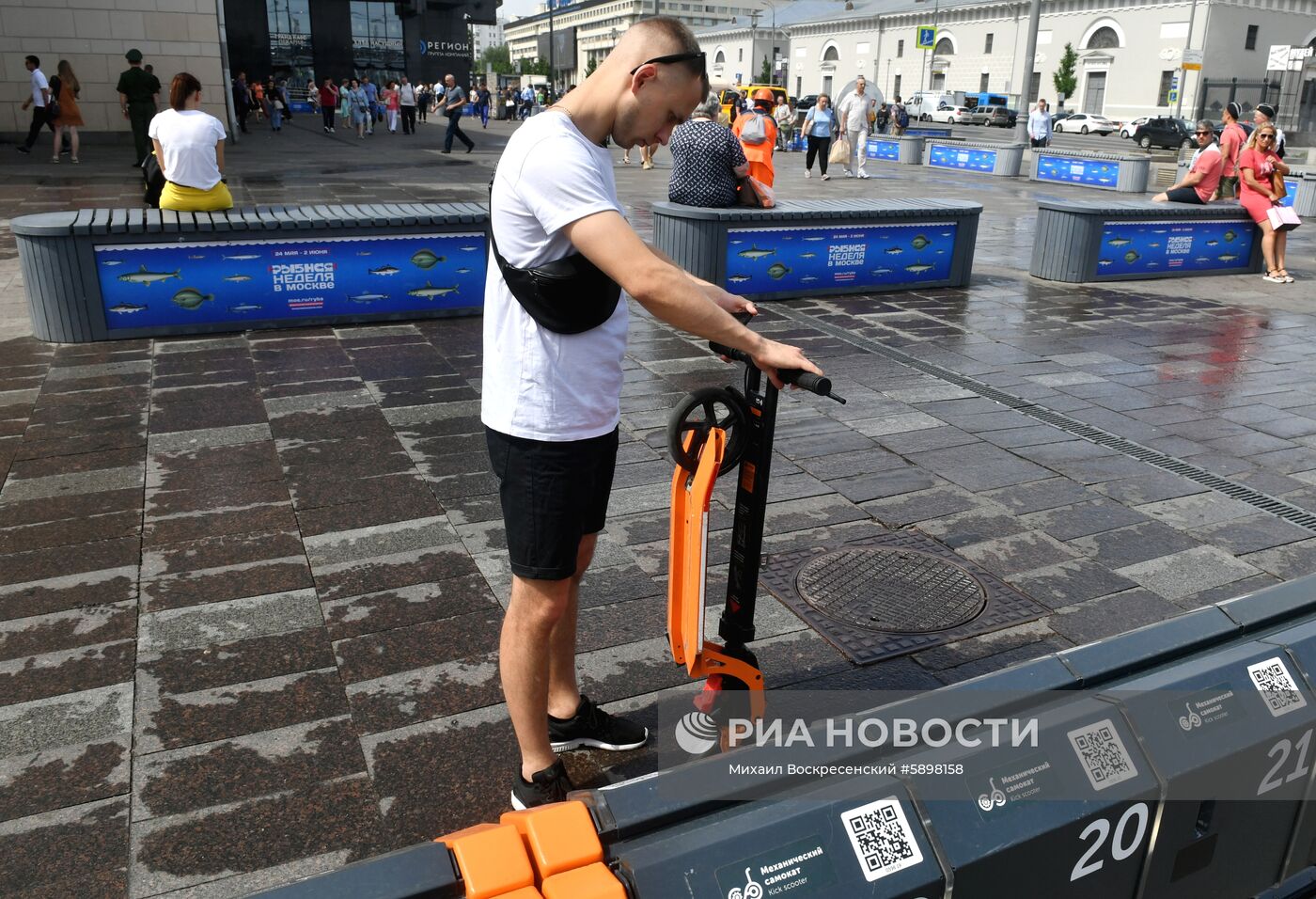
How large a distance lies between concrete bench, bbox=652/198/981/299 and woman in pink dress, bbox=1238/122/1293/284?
325cm

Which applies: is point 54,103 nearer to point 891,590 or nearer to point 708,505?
point 891,590

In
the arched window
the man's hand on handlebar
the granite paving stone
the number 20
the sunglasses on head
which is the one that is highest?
the arched window

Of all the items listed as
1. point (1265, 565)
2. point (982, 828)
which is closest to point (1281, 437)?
point (1265, 565)

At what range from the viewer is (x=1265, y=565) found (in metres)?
4.16

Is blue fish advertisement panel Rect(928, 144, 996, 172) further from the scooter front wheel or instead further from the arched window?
the arched window

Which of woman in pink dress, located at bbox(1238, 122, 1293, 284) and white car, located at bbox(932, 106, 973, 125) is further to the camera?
white car, located at bbox(932, 106, 973, 125)

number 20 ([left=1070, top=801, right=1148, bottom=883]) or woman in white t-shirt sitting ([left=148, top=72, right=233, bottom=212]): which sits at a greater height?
woman in white t-shirt sitting ([left=148, top=72, right=233, bottom=212])

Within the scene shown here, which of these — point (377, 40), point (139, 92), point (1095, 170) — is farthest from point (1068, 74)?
point (139, 92)

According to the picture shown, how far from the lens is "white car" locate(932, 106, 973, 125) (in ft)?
186

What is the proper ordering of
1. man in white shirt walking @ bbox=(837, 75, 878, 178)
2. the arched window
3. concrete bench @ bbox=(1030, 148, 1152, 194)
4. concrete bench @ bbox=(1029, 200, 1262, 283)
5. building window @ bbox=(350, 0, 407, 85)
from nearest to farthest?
concrete bench @ bbox=(1029, 200, 1262, 283) → man in white shirt walking @ bbox=(837, 75, 878, 178) → concrete bench @ bbox=(1030, 148, 1152, 194) → building window @ bbox=(350, 0, 407, 85) → the arched window

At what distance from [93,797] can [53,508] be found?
2.21 metres

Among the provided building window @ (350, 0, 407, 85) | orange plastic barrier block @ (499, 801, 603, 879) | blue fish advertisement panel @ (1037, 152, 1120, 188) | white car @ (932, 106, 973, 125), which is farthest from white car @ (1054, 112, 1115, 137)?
orange plastic barrier block @ (499, 801, 603, 879)

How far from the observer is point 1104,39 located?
204 ft

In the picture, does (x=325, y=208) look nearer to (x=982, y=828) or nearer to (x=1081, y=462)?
(x=1081, y=462)
